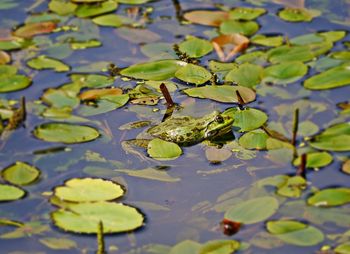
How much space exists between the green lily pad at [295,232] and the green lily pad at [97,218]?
0.48 metres

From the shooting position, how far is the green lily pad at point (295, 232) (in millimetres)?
2383

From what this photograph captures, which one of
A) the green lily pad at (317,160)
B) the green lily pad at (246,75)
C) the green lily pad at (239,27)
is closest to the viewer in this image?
the green lily pad at (317,160)

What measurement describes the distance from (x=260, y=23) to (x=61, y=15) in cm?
116

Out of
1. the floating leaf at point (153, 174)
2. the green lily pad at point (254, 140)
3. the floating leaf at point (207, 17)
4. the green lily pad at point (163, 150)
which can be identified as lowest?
the floating leaf at point (153, 174)

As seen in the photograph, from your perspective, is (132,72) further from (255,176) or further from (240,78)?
(255,176)

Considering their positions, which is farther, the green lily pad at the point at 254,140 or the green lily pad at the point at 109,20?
the green lily pad at the point at 109,20

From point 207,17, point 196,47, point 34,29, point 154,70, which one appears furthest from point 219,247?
point 34,29

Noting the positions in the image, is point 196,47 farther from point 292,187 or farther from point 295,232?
point 295,232

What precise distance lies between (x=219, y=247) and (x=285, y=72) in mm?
1283

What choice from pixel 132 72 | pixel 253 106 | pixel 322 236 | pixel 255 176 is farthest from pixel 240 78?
pixel 322 236

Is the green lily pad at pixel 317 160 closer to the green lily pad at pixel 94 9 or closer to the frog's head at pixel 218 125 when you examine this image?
the frog's head at pixel 218 125

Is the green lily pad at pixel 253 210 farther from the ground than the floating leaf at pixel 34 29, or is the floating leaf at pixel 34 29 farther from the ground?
the floating leaf at pixel 34 29

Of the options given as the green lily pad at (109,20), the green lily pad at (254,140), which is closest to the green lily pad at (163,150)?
the green lily pad at (254,140)

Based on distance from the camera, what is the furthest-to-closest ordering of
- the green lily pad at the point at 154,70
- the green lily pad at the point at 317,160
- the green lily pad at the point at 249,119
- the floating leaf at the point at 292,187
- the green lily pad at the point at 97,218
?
the green lily pad at the point at 154,70 → the green lily pad at the point at 249,119 → the green lily pad at the point at 317,160 → the floating leaf at the point at 292,187 → the green lily pad at the point at 97,218
